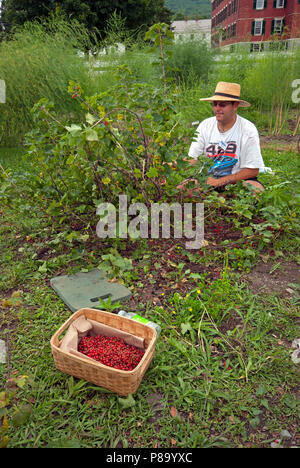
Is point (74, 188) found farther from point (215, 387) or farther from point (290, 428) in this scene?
point (290, 428)

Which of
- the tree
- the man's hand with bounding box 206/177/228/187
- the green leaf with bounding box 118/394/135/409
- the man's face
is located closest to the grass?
the green leaf with bounding box 118/394/135/409

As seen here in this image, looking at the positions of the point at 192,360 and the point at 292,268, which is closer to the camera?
the point at 192,360

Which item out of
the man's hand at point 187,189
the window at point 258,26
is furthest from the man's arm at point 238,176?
the window at point 258,26

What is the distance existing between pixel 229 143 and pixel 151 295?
1.82 meters

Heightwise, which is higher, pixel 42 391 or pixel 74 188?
pixel 74 188

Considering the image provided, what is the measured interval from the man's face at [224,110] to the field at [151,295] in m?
0.67

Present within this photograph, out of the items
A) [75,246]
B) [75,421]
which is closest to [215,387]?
[75,421]

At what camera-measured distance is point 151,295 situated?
2.11 m

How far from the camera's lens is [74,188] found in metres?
2.44

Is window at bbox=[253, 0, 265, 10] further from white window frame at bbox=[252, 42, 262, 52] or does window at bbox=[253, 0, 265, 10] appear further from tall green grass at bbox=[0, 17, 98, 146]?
tall green grass at bbox=[0, 17, 98, 146]

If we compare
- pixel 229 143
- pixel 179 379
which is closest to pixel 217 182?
pixel 229 143

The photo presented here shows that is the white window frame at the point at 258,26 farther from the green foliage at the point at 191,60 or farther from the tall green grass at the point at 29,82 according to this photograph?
the tall green grass at the point at 29,82

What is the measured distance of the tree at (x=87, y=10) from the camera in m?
14.8
